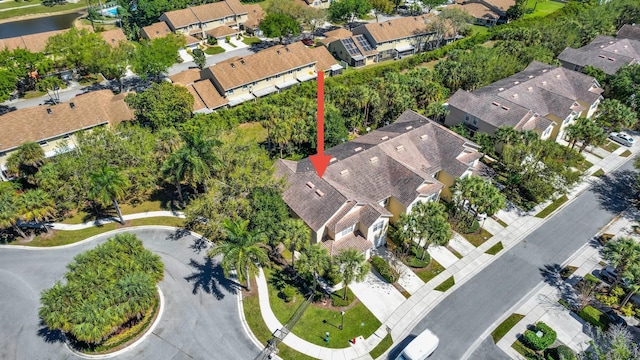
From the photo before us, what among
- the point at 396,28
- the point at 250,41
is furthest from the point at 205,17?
the point at 396,28

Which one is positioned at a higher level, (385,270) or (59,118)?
(59,118)

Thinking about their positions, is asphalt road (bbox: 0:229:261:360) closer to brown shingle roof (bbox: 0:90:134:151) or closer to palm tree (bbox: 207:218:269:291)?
palm tree (bbox: 207:218:269:291)

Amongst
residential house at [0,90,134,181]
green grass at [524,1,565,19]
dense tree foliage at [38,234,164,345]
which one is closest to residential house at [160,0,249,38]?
residential house at [0,90,134,181]

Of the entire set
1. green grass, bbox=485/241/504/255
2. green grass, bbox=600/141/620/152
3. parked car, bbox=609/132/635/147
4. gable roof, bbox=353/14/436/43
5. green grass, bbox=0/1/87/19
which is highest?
gable roof, bbox=353/14/436/43

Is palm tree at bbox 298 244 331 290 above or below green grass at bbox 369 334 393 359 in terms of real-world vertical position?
above

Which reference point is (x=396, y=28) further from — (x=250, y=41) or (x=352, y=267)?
(x=352, y=267)

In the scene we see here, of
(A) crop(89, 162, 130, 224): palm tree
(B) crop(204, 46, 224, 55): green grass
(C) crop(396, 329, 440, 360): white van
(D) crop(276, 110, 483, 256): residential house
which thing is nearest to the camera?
(C) crop(396, 329, 440, 360): white van

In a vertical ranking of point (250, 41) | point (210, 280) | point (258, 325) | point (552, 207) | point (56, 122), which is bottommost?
point (258, 325)

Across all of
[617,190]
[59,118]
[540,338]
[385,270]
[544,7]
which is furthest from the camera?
[544,7]
